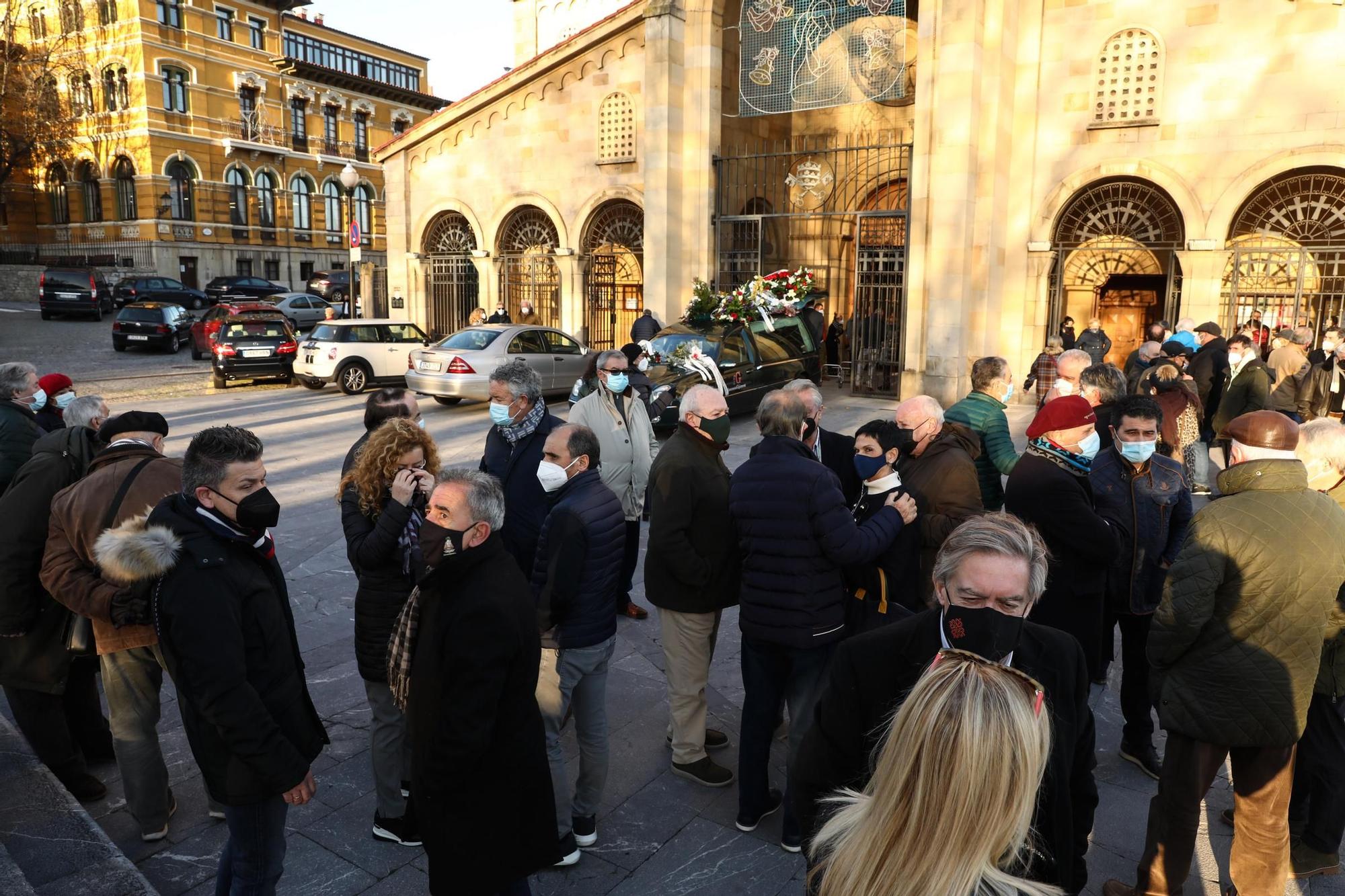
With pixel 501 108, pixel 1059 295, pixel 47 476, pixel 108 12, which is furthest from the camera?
pixel 108 12

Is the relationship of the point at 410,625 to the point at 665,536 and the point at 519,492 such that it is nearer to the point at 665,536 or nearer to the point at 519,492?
the point at 665,536

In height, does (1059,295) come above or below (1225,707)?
above

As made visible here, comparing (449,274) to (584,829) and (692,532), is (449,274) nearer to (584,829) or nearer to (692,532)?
(692,532)

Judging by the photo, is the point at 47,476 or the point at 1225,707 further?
the point at 47,476

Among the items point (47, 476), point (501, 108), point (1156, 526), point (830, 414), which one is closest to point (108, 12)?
point (501, 108)

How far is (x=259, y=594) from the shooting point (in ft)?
9.81

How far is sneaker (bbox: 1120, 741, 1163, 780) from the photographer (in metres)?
4.45

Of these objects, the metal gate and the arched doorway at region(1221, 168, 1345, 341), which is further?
the metal gate

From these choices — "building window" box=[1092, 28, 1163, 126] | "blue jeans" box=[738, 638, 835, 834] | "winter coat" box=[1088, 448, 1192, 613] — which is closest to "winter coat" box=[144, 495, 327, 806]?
"blue jeans" box=[738, 638, 835, 834]

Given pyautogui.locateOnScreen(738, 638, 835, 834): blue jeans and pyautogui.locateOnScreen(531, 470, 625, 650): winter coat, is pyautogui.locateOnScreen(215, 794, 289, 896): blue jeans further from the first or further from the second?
pyautogui.locateOnScreen(738, 638, 835, 834): blue jeans

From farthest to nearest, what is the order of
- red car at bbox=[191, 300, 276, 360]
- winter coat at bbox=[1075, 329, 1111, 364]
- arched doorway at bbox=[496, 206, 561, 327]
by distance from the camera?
arched doorway at bbox=[496, 206, 561, 327]
red car at bbox=[191, 300, 276, 360]
winter coat at bbox=[1075, 329, 1111, 364]

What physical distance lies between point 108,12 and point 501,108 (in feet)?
104

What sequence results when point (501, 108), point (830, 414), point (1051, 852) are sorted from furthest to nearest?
point (501, 108), point (830, 414), point (1051, 852)

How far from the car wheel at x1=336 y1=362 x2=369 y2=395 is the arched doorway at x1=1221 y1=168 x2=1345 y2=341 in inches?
583
